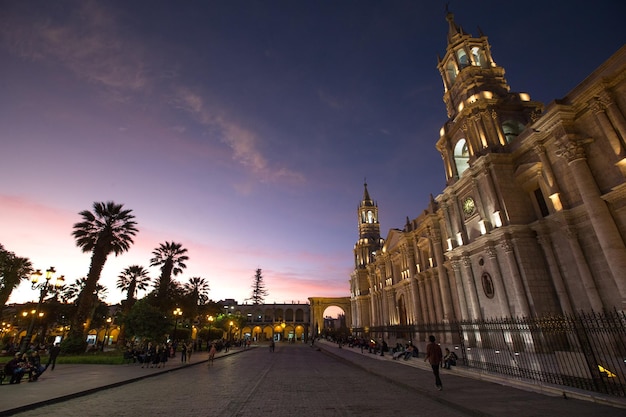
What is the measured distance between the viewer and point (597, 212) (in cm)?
1380

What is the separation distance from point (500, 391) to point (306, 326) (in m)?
74.6

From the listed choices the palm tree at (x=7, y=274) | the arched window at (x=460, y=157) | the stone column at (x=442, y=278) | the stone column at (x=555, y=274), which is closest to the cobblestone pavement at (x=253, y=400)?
the stone column at (x=555, y=274)

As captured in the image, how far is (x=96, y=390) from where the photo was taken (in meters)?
10.1

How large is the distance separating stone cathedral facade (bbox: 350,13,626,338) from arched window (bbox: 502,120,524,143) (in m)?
0.08

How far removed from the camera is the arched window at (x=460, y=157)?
1017 inches

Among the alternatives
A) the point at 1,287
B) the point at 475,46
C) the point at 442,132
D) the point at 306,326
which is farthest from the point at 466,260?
the point at 306,326

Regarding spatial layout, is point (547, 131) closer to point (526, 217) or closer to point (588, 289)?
point (526, 217)

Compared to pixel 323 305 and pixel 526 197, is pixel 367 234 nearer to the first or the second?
pixel 323 305

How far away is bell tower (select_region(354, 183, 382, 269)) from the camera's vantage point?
192 ft

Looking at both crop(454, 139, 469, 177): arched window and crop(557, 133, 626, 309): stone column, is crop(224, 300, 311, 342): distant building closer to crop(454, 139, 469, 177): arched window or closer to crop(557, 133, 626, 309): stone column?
crop(454, 139, 469, 177): arched window

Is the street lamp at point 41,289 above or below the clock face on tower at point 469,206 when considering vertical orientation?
below

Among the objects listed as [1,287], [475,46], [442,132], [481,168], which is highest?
[475,46]

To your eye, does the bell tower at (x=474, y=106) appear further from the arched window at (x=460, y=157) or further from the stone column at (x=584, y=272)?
the stone column at (x=584, y=272)

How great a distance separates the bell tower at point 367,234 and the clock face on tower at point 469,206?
3466 centimetres
